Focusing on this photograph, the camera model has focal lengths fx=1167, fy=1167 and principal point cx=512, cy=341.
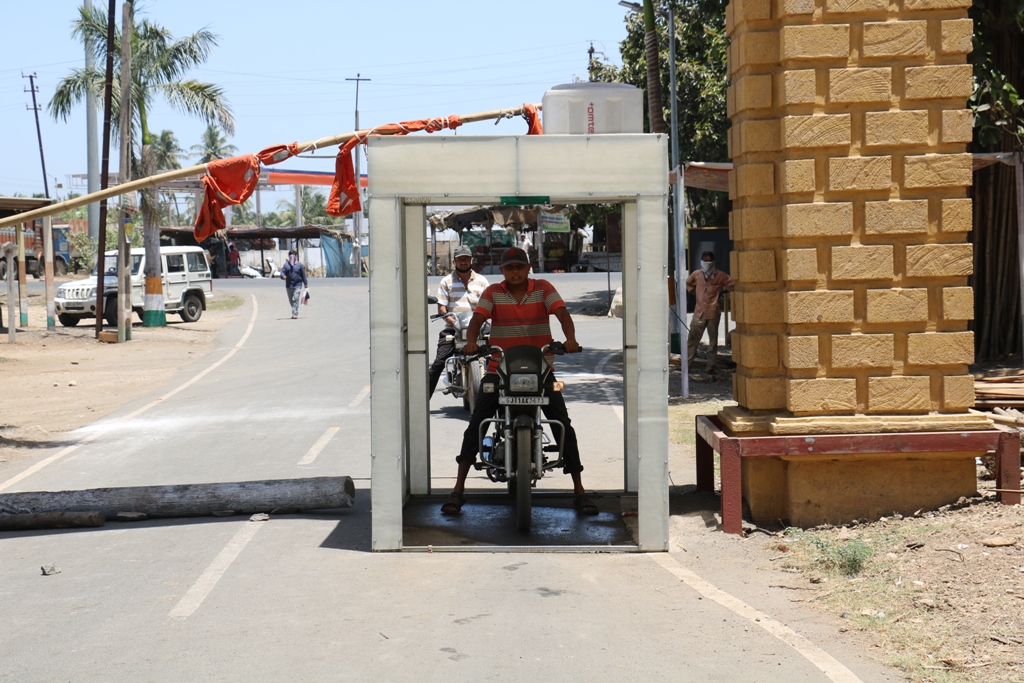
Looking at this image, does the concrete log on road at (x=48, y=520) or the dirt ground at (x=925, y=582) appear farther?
the concrete log on road at (x=48, y=520)

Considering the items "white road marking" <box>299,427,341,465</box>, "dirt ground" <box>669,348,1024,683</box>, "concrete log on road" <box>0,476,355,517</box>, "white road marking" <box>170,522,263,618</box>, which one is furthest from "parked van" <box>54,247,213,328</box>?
"dirt ground" <box>669,348,1024,683</box>

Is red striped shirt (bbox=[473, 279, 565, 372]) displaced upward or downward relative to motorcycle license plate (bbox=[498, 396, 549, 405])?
upward

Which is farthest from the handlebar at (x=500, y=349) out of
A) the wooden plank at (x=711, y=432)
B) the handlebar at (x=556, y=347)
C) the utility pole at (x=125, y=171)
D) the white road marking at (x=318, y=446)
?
the utility pole at (x=125, y=171)

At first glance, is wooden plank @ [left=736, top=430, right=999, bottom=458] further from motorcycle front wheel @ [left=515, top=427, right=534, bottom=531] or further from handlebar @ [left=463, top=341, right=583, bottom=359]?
handlebar @ [left=463, top=341, right=583, bottom=359]

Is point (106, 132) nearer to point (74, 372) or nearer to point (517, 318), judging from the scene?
point (74, 372)

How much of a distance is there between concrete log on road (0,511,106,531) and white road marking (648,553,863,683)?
389 centimetres

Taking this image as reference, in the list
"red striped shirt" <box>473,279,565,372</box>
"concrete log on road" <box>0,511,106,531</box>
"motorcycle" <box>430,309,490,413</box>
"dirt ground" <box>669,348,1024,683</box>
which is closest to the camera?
"dirt ground" <box>669,348,1024,683</box>

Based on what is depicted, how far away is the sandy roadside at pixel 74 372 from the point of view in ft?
46.5

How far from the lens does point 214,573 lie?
6723 millimetres

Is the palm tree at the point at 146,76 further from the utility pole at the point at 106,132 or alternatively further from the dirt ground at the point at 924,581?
the dirt ground at the point at 924,581

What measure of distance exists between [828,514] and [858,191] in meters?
2.09

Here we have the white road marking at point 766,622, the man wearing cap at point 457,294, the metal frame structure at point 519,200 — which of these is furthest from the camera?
the man wearing cap at point 457,294

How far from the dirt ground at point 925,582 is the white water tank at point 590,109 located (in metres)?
2.83

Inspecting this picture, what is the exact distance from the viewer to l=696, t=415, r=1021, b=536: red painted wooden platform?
289 inches
